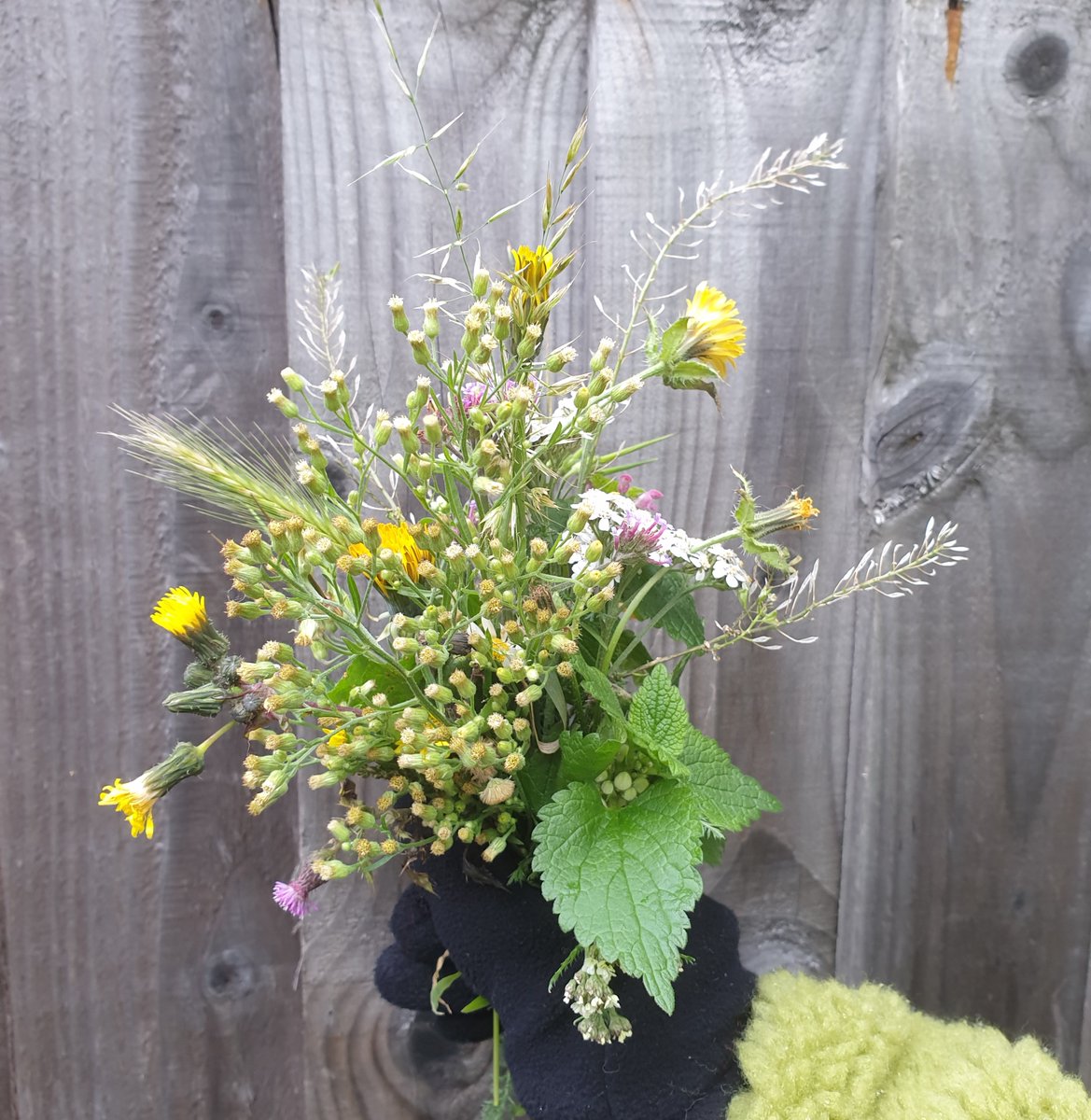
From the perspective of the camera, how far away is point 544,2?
29.3 inches

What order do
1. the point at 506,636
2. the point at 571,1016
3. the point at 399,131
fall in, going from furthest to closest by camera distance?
the point at 399,131
the point at 571,1016
the point at 506,636

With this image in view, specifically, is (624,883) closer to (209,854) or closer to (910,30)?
(209,854)

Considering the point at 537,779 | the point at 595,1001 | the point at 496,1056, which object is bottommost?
the point at 496,1056

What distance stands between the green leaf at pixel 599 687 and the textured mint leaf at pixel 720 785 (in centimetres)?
8

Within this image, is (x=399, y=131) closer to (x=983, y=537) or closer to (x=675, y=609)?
(x=675, y=609)

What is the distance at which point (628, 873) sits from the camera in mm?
469

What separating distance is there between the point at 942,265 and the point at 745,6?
29 cm

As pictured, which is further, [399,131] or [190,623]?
[399,131]

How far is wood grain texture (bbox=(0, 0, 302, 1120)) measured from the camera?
2.40ft

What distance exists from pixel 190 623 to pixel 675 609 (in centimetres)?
31

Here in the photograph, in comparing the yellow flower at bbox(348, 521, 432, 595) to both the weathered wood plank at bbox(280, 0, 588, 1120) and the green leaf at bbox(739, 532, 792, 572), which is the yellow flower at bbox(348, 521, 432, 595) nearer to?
the green leaf at bbox(739, 532, 792, 572)

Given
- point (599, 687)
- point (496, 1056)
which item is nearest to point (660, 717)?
point (599, 687)

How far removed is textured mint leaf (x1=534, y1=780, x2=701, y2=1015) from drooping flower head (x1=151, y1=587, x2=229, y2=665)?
0.22 metres

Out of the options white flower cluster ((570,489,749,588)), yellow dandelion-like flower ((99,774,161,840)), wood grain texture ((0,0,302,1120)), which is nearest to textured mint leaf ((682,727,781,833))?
white flower cluster ((570,489,749,588))
